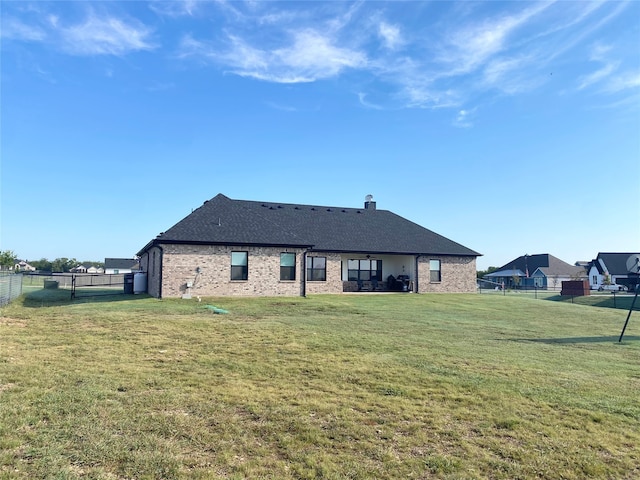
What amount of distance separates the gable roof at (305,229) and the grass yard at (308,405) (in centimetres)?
1083

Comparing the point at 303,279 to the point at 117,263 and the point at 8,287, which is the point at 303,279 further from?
the point at 117,263

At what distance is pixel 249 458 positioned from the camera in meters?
3.91

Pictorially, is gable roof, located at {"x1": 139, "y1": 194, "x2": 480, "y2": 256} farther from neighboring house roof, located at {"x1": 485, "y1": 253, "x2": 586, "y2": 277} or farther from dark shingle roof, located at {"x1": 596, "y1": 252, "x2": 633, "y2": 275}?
dark shingle roof, located at {"x1": 596, "y1": 252, "x2": 633, "y2": 275}

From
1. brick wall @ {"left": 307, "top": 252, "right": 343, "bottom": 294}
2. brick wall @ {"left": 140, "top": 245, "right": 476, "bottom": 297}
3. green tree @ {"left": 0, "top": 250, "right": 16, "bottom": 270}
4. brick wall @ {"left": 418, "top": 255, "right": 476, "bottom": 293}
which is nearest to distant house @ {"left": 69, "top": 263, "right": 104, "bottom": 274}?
green tree @ {"left": 0, "top": 250, "right": 16, "bottom": 270}

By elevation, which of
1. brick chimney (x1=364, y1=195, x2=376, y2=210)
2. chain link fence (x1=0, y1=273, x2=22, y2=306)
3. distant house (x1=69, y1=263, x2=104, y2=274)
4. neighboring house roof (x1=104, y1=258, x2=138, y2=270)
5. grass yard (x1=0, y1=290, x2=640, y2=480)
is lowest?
grass yard (x1=0, y1=290, x2=640, y2=480)

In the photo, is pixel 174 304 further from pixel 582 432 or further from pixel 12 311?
pixel 582 432

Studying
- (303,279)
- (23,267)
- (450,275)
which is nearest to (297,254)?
(303,279)

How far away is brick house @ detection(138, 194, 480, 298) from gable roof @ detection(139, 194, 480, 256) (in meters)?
0.05

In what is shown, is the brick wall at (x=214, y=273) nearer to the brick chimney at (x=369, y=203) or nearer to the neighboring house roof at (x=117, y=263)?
the brick chimney at (x=369, y=203)

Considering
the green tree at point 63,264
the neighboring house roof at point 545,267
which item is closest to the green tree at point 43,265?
the green tree at point 63,264

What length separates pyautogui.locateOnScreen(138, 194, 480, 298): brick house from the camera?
67.9 feet

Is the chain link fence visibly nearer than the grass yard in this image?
No

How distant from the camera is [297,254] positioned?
75.8 ft

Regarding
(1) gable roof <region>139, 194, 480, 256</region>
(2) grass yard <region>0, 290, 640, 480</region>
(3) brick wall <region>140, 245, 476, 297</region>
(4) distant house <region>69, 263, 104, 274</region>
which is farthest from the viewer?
(4) distant house <region>69, 263, 104, 274</region>
